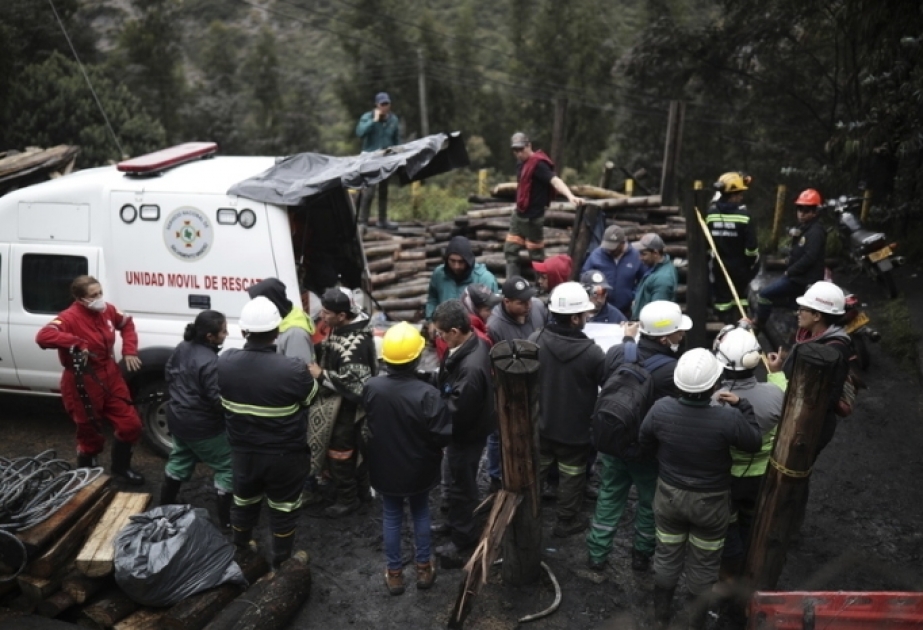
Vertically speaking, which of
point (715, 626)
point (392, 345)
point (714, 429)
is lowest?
point (715, 626)

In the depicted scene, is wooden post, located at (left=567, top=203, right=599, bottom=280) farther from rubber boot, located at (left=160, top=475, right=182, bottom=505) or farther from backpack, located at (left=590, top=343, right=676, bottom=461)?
rubber boot, located at (left=160, top=475, right=182, bottom=505)

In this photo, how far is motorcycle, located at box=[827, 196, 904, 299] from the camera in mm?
10375

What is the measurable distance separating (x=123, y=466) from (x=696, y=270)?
5.98 meters

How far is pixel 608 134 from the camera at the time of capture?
2962 centimetres

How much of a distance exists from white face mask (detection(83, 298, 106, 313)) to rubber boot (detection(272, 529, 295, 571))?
245 cm

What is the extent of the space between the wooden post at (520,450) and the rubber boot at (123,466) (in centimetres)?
348

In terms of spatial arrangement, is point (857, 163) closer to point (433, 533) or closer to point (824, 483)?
point (824, 483)

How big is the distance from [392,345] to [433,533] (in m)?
1.93

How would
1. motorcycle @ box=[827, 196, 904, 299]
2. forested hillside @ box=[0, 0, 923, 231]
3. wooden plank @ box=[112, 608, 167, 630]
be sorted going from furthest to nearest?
forested hillside @ box=[0, 0, 923, 231] → motorcycle @ box=[827, 196, 904, 299] → wooden plank @ box=[112, 608, 167, 630]

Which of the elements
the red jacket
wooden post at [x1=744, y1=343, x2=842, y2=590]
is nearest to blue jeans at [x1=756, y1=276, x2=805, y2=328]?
wooden post at [x1=744, y1=343, x2=842, y2=590]

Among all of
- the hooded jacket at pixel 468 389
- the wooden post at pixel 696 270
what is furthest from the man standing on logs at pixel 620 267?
the hooded jacket at pixel 468 389

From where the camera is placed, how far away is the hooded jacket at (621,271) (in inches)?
324

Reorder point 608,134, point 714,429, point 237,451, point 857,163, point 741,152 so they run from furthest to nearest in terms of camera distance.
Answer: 1. point 608,134
2. point 741,152
3. point 857,163
4. point 237,451
5. point 714,429

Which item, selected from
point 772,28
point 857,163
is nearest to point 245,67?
point 772,28
